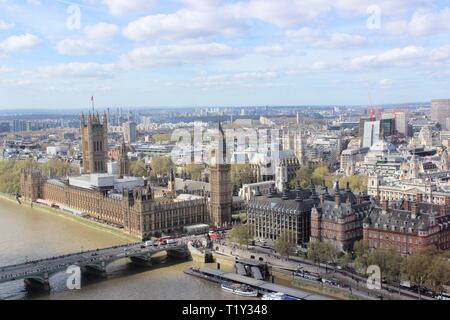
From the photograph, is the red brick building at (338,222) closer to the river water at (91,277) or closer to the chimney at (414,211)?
the chimney at (414,211)

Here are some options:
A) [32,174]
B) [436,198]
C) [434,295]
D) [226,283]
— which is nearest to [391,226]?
[434,295]

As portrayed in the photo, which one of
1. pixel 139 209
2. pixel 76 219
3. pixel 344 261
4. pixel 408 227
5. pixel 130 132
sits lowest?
pixel 76 219

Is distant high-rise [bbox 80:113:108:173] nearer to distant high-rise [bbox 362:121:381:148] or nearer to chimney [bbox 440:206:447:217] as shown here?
chimney [bbox 440:206:447:217]

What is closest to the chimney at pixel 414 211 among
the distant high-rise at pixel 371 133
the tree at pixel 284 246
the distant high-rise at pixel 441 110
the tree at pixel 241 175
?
the tree at pixel 284 246

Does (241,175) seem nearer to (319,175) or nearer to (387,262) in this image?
(319,175)

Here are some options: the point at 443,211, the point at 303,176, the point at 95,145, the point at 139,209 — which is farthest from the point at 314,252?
the point at 95,145

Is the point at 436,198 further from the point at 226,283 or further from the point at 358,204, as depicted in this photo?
the point at 226,283

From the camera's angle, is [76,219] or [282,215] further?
[76,219]
